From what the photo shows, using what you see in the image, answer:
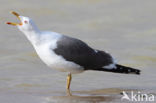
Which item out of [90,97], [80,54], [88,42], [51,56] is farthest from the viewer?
[88,42]

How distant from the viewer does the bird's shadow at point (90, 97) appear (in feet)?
20.1

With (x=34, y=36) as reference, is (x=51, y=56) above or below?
below

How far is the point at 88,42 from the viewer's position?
9930 mm

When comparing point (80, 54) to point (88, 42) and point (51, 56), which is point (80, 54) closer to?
point (51, 56)

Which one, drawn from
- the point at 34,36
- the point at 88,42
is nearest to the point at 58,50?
the point at 34,36

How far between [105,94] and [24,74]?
66.9 inches

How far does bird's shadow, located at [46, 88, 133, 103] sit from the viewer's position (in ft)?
20.1

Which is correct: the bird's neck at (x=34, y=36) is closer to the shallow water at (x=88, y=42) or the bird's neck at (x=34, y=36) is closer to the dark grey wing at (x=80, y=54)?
Result: the dark grey wing at (x=80, y=54)

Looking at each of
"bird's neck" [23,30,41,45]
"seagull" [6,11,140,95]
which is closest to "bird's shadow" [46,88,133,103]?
"seagull" [6,11,140,95]

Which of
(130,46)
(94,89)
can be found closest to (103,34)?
(130,46)

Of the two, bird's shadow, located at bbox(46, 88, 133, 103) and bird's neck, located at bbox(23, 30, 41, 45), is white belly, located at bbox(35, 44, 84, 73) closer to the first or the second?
bird's neck, located at bbox(23, 30, 41, 45)

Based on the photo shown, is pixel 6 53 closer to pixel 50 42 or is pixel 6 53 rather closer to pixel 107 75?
pixel 107 75

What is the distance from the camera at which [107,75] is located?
8117 millimetres

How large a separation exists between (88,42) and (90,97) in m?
3.65
